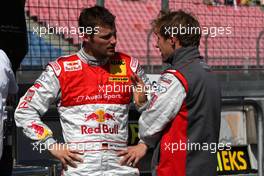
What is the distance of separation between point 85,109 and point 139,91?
1.05 feet

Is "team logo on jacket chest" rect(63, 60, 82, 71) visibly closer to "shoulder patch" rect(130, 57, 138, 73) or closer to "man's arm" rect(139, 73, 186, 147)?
"shoulder patch" rect(130, 57, 138, 73)

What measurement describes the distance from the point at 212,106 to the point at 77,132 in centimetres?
72

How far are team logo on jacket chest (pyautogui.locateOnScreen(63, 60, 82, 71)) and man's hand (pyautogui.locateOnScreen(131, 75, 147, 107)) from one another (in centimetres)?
30

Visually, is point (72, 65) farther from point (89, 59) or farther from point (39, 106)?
point (39, 106)

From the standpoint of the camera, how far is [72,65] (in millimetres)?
3273

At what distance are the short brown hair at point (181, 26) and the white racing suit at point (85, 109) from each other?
0.37 metres

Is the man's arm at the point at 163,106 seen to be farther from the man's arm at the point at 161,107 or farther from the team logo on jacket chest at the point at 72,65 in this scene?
the team logo on jacket chest at the point at 72,65

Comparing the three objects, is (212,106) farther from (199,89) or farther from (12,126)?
(12,126)

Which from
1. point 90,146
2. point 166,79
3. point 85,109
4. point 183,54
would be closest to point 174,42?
point 183,54

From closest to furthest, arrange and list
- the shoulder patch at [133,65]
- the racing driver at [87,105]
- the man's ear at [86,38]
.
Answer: the racing driver at [87,105], the man's ear at [86,38], the shoulder patch at [133,65]

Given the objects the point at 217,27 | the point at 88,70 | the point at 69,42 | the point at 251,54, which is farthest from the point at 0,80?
the point at 251,54

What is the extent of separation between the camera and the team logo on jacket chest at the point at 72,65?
10.7 feet

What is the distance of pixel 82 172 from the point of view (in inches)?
125

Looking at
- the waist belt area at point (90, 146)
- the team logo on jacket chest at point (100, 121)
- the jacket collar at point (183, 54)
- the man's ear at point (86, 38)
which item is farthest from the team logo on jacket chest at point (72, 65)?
the jacket collar at point (183, 54)
